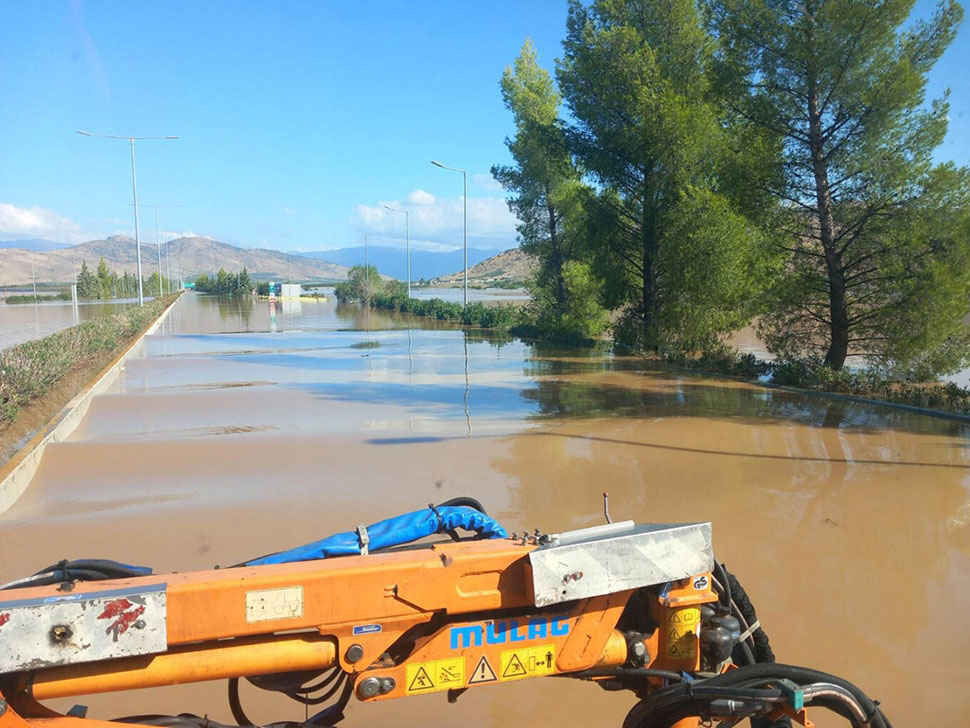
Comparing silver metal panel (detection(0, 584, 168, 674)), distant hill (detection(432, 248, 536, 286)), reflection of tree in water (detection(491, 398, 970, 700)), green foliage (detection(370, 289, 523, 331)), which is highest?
distant hill (detection(432, 248, 536, 286))

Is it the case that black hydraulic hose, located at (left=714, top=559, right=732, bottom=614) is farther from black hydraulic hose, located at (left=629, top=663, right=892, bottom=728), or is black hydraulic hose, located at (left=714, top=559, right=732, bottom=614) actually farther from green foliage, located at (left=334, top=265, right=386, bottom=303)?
green foliage, located at (left=334, top=265, right=386, bottom=303)

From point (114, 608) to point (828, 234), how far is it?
1482 cm

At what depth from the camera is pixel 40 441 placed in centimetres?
928

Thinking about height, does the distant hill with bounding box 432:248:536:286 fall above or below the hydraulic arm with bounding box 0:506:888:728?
above

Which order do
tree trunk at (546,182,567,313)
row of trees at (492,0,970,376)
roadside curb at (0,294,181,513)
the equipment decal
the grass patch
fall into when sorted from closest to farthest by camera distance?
the equipment decal, roadside curb at (0,294,181,513), the grass patch, row of trees at (492,0,970,376), tree trunk at (546,182,567,313)

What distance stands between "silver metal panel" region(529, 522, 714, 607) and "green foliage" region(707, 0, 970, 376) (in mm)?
11918

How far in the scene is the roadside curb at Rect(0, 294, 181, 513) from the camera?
7473 mm

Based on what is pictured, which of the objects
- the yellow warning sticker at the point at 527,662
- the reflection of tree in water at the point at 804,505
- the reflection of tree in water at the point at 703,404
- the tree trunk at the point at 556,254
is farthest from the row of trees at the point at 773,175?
the yellow warning sticker at the point at 527,662

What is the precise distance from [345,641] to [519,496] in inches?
205

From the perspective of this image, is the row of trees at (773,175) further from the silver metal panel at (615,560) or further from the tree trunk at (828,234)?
the silver metal panel at (615,560)

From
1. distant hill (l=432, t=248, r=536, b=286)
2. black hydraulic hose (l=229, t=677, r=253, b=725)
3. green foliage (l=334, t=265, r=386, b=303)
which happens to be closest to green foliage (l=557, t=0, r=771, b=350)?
black hydraulic hose (l=229, t=677, r=253, b=725)

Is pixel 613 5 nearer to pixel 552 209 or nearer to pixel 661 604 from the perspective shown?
pixel 552 209

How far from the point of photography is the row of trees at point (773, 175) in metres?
13.1

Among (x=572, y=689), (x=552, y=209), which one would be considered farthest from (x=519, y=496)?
(x=552, y=209)
